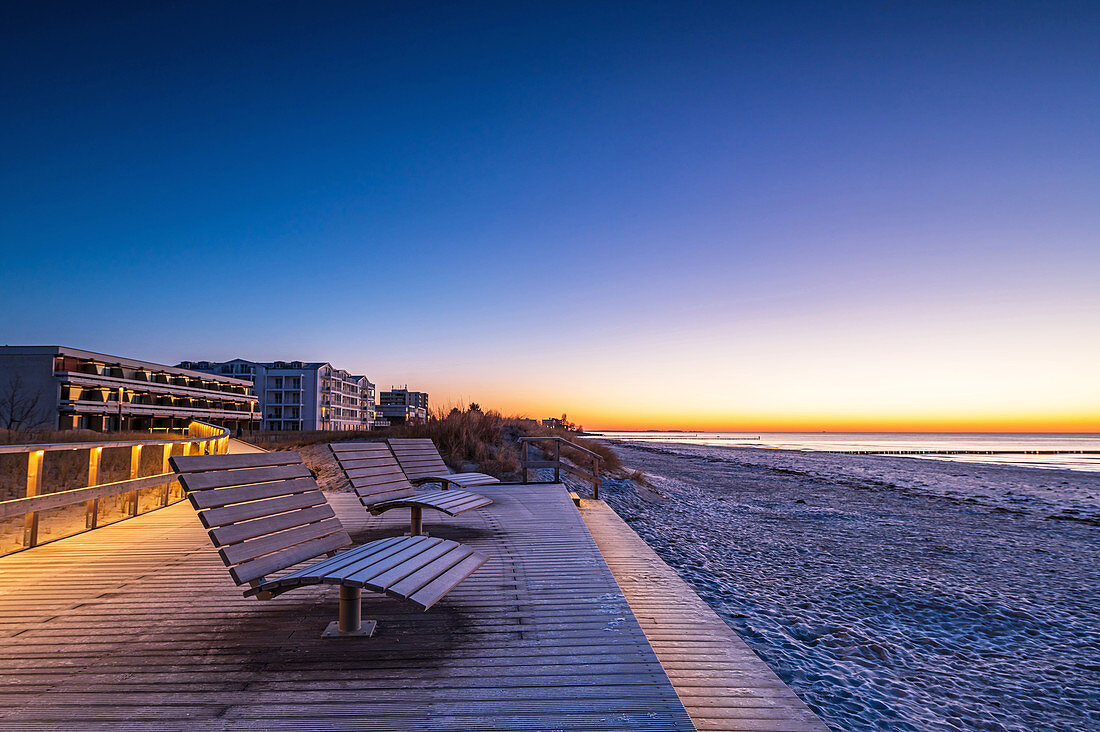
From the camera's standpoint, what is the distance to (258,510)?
301 centimetres

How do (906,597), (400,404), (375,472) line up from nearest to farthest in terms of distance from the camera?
(375,472)
(906,597)
(400,404)

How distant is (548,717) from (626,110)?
12.8 metres

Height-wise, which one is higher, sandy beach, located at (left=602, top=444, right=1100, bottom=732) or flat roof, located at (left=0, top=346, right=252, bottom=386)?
flat roof, located at (left=0, top=346, right=252, bottom=386)

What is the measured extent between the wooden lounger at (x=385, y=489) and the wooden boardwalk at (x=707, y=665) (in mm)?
1779

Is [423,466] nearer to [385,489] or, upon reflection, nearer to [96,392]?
[385,489]

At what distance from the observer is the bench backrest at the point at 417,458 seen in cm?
679

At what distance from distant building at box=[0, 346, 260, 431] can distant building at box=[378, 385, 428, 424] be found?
40.5 meters

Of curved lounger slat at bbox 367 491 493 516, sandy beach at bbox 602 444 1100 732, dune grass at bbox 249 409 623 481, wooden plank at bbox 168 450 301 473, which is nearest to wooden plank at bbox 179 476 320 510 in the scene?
wooden plank at bbox 168 450 301 473

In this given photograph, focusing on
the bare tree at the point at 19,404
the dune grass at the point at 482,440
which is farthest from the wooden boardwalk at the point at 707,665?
the bare tree at the point at 19,404

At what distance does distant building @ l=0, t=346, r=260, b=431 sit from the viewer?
119 ft

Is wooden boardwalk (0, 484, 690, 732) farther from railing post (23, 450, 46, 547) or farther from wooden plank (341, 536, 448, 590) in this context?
railing post (23, 450, 46, 547)

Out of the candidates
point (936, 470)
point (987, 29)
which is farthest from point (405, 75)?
point (936, 470)

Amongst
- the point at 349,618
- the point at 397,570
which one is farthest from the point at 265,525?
the point at 397,570

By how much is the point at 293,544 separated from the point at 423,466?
395 centimetres
